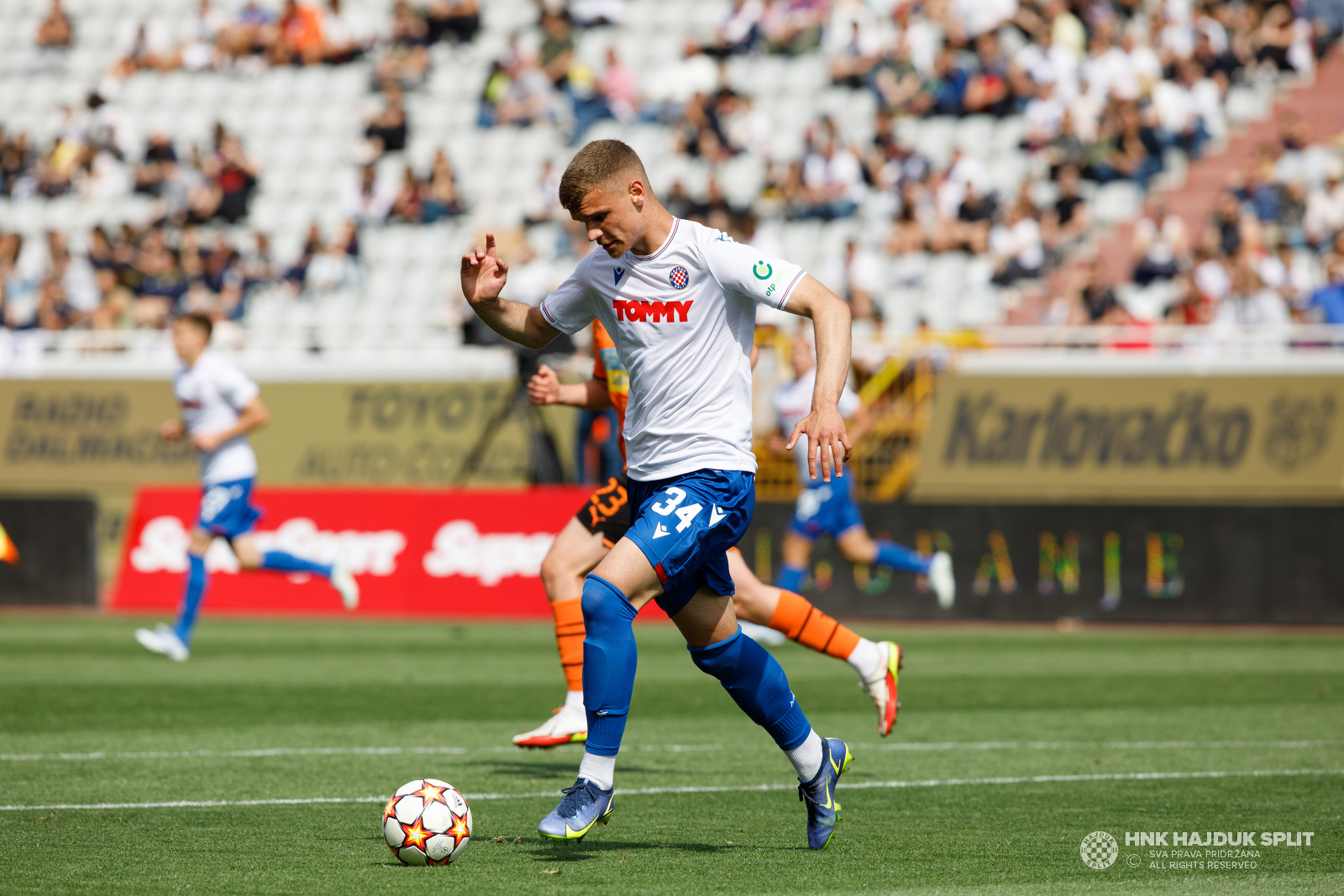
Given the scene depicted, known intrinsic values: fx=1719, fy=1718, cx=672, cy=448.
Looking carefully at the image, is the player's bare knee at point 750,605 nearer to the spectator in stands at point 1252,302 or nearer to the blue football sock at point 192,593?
the blue football sock at point 192,593

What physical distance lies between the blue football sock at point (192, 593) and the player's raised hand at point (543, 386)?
6375 mm

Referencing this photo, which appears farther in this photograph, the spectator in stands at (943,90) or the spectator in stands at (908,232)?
the spectator in stands at (943,90)

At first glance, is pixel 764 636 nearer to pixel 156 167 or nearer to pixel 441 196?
pixel 441 196

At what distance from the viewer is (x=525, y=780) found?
297 inches

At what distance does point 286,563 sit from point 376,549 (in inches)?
162

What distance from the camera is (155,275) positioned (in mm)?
25219

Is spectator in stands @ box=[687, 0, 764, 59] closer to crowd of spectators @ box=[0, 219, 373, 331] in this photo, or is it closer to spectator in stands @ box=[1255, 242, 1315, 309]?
crowd of spectators @ box=[0, 219, 373, 331]

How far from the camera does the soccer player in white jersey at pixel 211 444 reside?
12.9 m

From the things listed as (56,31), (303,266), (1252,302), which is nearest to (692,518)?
(1252,302)

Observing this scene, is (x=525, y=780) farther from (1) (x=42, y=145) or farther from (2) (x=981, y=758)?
(1) (x=42, y=145)

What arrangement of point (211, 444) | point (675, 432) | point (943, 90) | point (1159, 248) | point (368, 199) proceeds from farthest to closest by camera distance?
point (368, 199) < point (943, 90) < point (1159, 248) < point (211, 444) < point (675, 432)

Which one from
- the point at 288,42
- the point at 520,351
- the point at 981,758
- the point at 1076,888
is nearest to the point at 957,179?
the point at 520,351

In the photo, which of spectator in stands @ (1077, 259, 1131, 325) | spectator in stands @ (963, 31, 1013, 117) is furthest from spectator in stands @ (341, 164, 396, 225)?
spectator in stands @ (1077, 259, 1131, 325)

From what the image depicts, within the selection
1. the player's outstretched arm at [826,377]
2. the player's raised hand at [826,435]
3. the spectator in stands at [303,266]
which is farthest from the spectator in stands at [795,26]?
the player's raised hand at [826,435]
